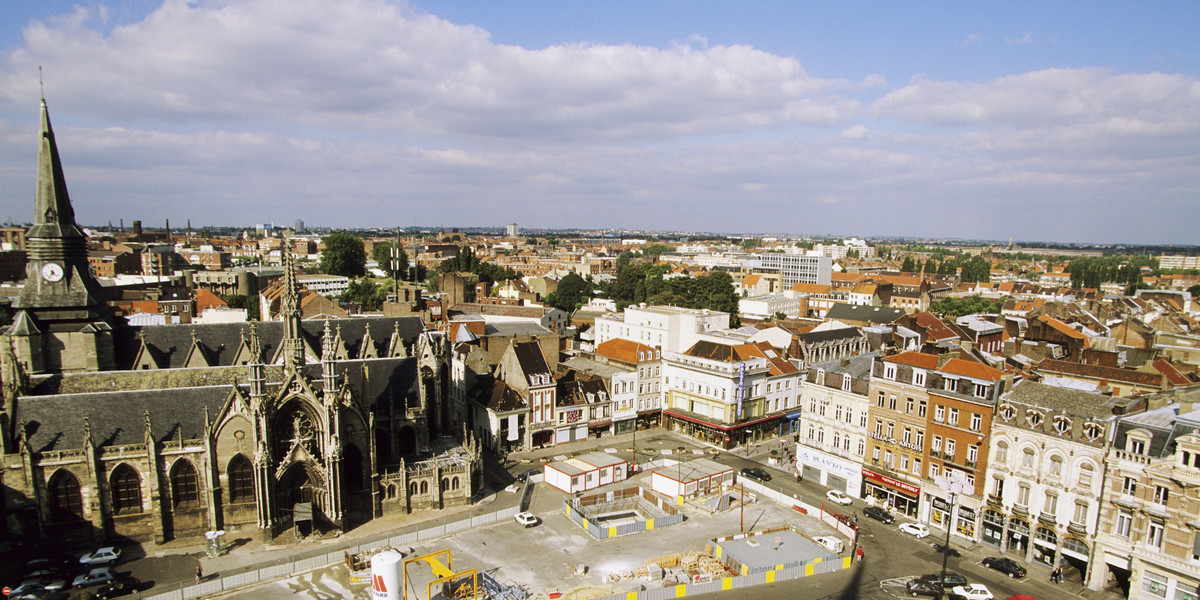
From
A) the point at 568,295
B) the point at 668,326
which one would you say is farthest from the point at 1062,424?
the point at 568,295

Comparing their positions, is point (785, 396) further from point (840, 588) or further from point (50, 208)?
point (50, 208)

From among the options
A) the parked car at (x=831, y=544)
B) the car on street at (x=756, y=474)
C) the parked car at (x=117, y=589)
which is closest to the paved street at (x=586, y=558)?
the parked car at (x=117, y=589)

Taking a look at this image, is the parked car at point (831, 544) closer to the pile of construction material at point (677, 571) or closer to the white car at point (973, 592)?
the white car at point (973, 592)

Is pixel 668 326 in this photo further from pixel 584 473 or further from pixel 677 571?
pixel 677 571

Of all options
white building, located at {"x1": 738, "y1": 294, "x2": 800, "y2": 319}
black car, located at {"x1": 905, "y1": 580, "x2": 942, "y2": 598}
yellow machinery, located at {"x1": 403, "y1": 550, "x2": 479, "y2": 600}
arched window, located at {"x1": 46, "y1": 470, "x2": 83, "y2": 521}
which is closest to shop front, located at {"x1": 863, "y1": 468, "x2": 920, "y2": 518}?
black car, located at {"x1": 905, "y1": 580, "x2": 942, "y2": 598}

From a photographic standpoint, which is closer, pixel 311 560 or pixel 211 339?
pixel 311 560

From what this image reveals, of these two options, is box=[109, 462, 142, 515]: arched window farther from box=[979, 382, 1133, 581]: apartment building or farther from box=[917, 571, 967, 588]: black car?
box=[979, 382, 1133, 581]: apartment building

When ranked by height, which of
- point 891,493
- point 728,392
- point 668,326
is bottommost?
point 891,493
